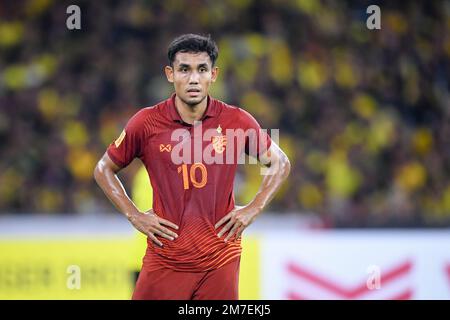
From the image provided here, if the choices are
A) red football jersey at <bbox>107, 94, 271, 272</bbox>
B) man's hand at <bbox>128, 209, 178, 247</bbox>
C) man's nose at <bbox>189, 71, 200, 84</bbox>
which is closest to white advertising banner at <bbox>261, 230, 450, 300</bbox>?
red football jersey at <bbox>107, 94, 271, 272</bbox>

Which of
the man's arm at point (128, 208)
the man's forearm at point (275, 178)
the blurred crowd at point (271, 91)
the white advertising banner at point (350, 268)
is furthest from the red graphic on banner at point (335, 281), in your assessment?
the man's arm at point (128, 208)

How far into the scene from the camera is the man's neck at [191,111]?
4.61 m

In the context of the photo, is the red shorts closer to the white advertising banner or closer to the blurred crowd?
the white advertising banner

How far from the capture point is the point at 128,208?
181 inches

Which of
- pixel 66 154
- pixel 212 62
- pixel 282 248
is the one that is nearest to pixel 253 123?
pixel 212 62

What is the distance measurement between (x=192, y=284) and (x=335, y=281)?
12.0 feet

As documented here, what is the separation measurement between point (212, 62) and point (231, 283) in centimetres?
107

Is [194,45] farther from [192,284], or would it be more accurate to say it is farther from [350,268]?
[350,268]

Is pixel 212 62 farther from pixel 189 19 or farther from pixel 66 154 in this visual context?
pixel 189 19

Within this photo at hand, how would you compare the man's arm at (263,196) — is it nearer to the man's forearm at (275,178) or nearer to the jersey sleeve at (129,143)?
the man's forearm at (275,178)

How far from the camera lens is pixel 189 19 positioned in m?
11.6

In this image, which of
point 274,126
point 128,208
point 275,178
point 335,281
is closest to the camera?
point 128,208

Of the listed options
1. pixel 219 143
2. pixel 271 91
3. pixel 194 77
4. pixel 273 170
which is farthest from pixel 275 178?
pixel 271 91

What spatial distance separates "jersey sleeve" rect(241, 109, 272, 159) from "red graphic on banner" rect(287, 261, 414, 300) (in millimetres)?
3486
